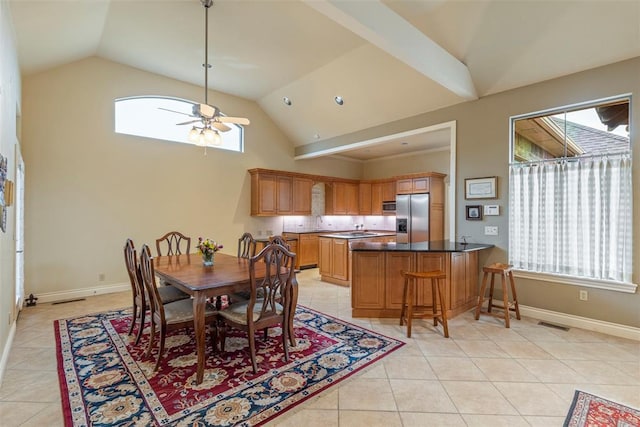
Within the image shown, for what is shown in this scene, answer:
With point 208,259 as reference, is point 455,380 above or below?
below

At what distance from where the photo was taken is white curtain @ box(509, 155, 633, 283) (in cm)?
328

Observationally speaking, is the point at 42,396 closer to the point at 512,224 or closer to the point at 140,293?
the point at 140,293

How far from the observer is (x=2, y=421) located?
1875 millimetres

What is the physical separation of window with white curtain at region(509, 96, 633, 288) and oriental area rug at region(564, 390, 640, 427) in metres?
1.82

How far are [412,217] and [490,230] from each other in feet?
9.32

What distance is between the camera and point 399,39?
318 centimetres

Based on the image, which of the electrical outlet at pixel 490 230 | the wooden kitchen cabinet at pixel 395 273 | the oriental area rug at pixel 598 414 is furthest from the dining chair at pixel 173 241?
the oriental area rug at pixel 598 414

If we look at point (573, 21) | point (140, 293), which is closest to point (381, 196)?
point (573, 21)

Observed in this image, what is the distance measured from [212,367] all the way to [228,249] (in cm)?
392

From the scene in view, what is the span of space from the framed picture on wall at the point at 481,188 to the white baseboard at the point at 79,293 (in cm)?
569

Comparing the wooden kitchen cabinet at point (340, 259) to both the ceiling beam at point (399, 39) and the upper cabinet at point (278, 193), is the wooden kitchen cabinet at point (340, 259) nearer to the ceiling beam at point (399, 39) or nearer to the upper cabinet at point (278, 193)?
the upper cabinet at point (278, 193)

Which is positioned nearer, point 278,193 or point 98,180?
point 98,180

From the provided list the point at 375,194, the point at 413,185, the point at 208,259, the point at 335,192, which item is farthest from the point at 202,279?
the point at 375,194

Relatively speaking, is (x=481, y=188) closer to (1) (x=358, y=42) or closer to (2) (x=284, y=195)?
(1) (x=358, y=42)
